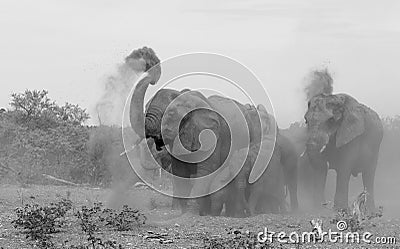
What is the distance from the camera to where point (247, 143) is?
1609cm

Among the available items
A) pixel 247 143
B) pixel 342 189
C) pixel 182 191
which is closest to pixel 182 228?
pixel 182 191

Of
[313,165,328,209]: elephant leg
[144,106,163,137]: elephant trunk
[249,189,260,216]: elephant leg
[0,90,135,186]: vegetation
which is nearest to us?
[144,106,163,137]: elephant trunk

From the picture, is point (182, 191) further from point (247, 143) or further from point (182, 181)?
point (247, 143)

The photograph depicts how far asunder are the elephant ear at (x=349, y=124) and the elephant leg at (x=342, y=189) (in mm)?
571

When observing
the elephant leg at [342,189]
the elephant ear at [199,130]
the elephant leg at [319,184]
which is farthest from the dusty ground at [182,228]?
the elephant leg at [319,184]

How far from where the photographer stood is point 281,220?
44.1ft

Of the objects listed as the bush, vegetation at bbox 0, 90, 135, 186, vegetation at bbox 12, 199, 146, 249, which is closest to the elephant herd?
vegetation at bbox 12, 199, 146, 249

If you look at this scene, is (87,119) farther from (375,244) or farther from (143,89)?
(375,244)

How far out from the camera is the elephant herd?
14438mm

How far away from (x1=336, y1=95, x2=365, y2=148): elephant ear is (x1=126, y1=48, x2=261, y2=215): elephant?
8.20 ft

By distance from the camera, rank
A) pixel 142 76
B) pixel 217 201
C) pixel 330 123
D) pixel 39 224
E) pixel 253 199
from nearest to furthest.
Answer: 1. pixel 39 224
2. pixel 142 76
3. pixel 217 201
4. pixel 253 199
5. pixel 330 123

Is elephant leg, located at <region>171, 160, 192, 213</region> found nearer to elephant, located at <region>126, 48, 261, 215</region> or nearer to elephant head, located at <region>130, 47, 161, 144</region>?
elephant, located at <region>126, 48, 261, 215</region>

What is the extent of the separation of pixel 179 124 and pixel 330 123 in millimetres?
3687

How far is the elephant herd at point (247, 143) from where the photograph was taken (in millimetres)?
14438
